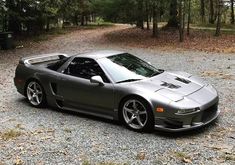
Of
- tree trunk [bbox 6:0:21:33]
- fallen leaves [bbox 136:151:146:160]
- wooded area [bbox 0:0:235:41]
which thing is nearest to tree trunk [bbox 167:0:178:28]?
wooded area [bbox 0:0:235:41]

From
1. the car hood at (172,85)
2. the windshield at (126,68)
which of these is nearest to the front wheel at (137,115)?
the car hood at (172,85)

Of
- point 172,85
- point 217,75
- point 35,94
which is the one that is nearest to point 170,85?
point 172,85

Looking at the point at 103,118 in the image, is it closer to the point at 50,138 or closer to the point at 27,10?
the point at 50,138

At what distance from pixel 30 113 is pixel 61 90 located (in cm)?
93

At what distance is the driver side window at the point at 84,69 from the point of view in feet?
24.7

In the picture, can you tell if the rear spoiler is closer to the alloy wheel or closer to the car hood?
the car hood

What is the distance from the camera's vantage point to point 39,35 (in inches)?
1099

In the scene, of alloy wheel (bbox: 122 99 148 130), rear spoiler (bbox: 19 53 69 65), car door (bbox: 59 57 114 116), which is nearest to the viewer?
alloy wheel (bbox: 122 99 148 130)

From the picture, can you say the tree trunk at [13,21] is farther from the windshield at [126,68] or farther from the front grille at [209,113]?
the front grille at [209,113]

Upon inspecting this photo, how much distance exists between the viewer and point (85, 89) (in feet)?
24.6

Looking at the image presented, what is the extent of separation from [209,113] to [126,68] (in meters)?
1.84

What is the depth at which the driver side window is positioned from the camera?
751 centimetres

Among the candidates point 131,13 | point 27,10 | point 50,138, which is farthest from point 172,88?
point 27,10

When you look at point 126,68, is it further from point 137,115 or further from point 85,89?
point 137,115
